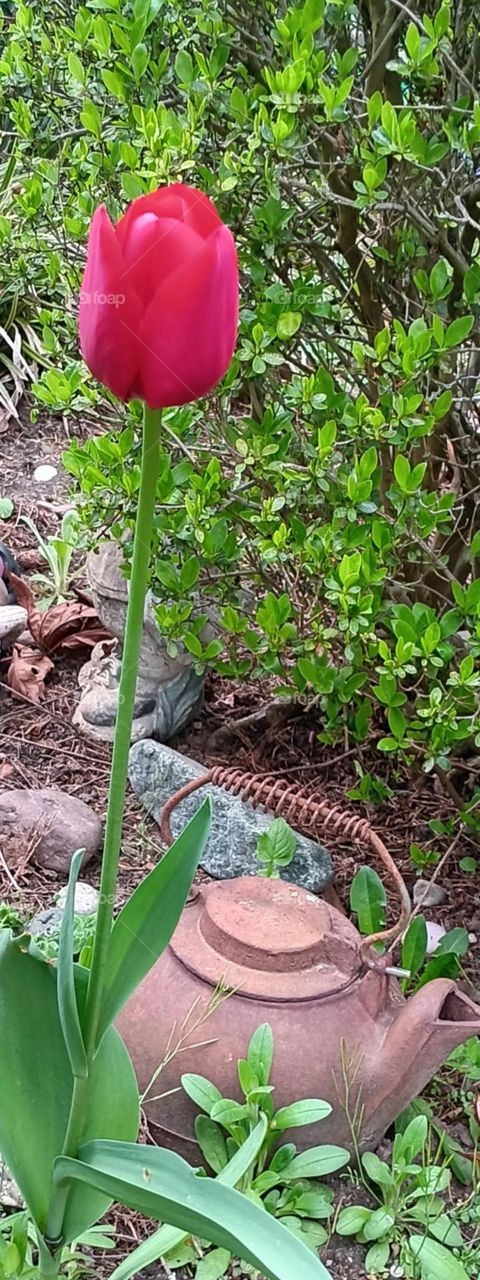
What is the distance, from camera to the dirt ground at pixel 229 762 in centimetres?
210

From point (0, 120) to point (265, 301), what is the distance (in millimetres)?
3073

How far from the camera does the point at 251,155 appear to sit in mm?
1646

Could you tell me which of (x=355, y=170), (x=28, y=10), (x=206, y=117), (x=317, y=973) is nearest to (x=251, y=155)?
(x=206, y=117)

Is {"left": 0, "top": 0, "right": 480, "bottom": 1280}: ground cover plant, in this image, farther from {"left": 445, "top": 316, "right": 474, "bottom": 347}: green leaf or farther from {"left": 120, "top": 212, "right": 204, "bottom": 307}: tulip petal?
{"left": 120, "top": 212, "right": 204, "bottom": 307}: tulip petal

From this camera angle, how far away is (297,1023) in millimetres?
1521

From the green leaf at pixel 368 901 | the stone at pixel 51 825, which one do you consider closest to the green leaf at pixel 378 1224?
the green leaf at pixel 368 901

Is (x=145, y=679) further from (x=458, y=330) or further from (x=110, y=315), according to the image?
(x=110, y=315)

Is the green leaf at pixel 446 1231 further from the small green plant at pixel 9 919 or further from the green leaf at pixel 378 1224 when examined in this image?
the small green plant at pixel 9 919

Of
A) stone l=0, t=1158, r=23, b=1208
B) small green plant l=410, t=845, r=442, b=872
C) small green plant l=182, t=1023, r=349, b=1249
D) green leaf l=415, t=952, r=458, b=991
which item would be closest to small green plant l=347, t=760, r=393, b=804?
small green plant l=410, t=845, r=442, b=872

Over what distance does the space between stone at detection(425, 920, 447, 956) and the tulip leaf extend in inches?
33.2

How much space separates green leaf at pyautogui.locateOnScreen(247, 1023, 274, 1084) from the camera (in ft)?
4.86

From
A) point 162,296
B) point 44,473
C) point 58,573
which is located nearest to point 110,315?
point 162,296

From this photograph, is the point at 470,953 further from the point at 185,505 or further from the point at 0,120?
the point at 0,120

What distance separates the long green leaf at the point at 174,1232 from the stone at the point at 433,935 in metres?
0.72
